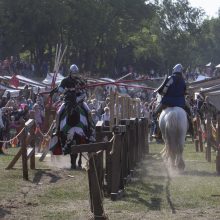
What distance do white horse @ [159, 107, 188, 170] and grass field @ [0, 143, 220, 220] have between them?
0.34 metres

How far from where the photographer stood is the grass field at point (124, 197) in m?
10.9

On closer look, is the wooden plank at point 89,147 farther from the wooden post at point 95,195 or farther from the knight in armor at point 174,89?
the knight in armor at point 174,89

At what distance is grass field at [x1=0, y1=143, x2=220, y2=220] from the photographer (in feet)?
35.7

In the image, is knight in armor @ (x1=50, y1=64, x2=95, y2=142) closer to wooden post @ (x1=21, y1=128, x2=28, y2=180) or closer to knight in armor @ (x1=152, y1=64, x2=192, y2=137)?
knight in armor @ (x1=152, y1=64, x2=192, y2=137)

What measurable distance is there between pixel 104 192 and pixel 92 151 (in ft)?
5.51

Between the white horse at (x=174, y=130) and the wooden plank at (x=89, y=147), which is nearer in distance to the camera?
the wooden plank at (x=89, y=147)

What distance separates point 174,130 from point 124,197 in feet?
17.0

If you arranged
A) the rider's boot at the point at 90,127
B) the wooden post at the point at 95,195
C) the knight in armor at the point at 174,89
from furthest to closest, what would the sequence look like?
the knight in armor at the point at 174,89, the rider's boot at the point at 90,127, the wooden post at the point at 95,195

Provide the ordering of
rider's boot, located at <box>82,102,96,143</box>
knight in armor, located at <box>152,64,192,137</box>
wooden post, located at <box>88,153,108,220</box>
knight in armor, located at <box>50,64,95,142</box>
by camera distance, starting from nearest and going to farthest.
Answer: wooden post, located at <box>88,153,108,220</box>, knight in armor, located at <box>50,64,95,142</box>, rider's boot, located at <box>82,102,96,143</box>, knight in armor, located at <box>152,64,192,137</box>

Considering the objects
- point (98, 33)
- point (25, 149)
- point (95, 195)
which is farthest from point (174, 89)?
point (98, 33)

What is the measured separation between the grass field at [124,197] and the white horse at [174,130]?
343 mm

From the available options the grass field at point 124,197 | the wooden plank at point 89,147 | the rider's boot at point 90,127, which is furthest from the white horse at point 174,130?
the wooden plank at point 89,147

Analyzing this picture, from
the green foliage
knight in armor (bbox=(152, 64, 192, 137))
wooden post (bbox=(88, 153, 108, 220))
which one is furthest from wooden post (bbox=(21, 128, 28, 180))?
the green foliage

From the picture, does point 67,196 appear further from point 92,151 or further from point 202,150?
point 202,150
